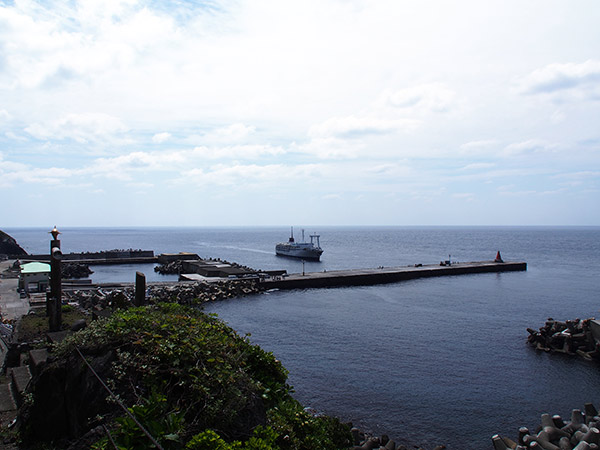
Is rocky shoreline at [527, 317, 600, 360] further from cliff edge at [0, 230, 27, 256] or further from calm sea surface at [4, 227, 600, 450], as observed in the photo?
cliff edge at [0, 230, 27, 256]

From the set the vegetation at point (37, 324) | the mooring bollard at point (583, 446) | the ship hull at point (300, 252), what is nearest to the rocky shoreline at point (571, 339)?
the mooring bollard at point (583, 446)

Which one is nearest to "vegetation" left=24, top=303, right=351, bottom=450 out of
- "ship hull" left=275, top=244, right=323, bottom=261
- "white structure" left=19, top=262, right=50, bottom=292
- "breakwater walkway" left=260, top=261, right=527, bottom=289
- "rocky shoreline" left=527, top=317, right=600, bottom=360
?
"rocky shoreline" left=527, top=317, right=600, bottom=360

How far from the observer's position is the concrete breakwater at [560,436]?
14.3m

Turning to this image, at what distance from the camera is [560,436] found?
50.6 ft

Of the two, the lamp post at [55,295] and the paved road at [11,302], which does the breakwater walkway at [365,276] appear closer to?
the paved road at [11,302]

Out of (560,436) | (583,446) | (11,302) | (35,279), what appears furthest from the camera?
(35,279)

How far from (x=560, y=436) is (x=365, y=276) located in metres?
46.5

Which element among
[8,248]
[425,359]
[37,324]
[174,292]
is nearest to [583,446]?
[425,359]

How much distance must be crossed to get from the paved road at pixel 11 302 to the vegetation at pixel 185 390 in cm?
2203

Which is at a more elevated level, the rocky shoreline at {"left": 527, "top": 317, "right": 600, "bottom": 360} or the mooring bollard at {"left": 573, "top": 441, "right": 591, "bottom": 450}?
the mooring bollard at {"left": 573, "top": 441, "right": 591, "bottom": 450}

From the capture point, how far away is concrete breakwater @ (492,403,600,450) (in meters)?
14.3

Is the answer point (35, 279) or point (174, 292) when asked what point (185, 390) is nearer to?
point (35, 279)

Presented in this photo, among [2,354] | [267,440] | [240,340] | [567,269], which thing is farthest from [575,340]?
[567,269]

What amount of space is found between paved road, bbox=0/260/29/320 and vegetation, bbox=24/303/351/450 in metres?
22.0
